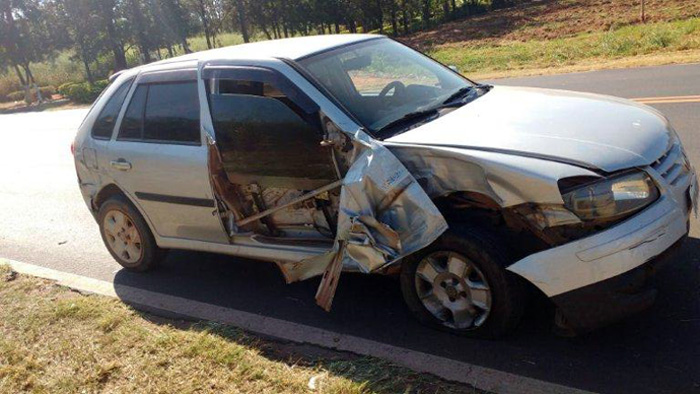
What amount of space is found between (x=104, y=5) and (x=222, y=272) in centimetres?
3688

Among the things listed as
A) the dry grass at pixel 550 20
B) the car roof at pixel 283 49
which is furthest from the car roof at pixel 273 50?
the dry grass at pixel 550 20

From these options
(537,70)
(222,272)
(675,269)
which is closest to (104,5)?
(537,70)

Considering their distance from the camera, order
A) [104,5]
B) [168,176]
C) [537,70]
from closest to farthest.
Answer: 1. [168,176]
2. [537,70]
3. [104,5]

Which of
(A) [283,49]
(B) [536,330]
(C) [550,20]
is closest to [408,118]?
(A) [283,49]

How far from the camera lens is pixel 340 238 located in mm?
3836

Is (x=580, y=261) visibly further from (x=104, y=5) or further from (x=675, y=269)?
(x=104, y=5)

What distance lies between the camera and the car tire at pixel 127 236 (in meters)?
5.38

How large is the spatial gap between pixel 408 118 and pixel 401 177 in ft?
→ 2.29

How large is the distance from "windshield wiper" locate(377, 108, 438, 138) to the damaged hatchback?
0.02m

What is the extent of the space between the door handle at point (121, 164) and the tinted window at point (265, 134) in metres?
1.06

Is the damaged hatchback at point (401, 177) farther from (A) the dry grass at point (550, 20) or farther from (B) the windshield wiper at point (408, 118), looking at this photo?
(A) the dry grass at point (550, 20)

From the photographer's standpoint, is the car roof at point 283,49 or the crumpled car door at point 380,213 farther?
the car roof at point 283,49

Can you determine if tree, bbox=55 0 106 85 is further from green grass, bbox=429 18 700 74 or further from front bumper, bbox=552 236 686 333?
front bumper, bbox=552 236 686 333

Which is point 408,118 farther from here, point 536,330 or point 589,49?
point 589,49
